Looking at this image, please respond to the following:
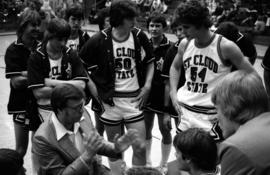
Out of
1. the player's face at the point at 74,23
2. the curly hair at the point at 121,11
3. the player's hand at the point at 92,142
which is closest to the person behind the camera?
the player's hand at the point at 92,142

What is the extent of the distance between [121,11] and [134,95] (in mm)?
817

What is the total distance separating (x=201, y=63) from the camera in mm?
3357

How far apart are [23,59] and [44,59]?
1.47 feet

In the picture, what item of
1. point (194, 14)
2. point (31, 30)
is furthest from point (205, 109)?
point (31, 30)

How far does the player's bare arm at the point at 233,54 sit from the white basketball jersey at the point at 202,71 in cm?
5

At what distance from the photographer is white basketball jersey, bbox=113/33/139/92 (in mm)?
4000

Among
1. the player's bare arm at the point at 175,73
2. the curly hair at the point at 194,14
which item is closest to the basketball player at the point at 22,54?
the player's bare arm at the point at 175,73

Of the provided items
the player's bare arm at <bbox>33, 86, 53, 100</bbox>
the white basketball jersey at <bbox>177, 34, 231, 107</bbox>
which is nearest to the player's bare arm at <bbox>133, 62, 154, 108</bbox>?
the white basketball jersey at <bbox>177, 34, 231, 107</bbox>

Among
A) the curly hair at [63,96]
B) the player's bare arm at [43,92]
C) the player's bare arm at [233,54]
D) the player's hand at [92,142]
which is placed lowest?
the player's hand at [92,142]

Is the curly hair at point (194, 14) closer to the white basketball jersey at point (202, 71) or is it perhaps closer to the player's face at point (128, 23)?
the white basketball jersey at point (202, 71)

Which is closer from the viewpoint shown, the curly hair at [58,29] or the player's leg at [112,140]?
the curly hair at [58,29]

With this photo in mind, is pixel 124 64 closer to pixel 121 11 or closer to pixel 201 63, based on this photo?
pixel 121 11

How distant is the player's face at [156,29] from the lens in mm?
4613

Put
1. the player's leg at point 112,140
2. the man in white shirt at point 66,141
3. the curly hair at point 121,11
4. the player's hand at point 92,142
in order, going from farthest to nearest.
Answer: the player's leg at point 112,140 < the curly hair at point 121,11 < the man in white shirt at point 66,141 < the player's hand at point 92,142
